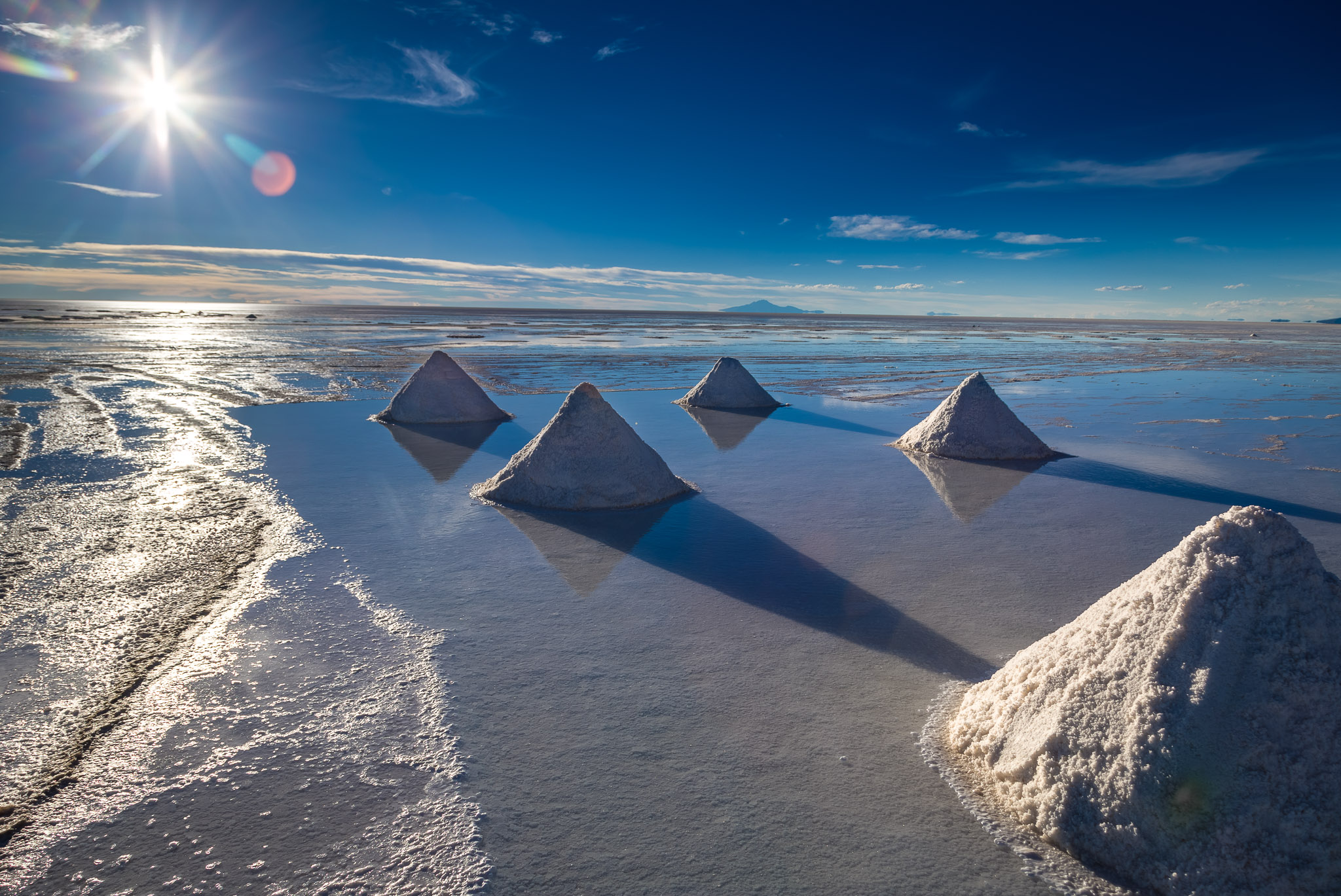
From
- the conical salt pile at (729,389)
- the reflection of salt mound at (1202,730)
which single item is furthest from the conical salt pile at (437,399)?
the reflection of salt mound at (1202,730)

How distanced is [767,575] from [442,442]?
5.93 meters

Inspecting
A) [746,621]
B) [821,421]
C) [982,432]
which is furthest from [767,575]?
[821,421]

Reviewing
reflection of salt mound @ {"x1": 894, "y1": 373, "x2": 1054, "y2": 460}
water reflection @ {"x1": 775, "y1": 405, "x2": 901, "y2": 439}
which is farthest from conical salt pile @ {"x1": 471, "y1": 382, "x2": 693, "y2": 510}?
water reflection @ {"x1": 775, "y1": 405, "x2": 901, "y2": 439}

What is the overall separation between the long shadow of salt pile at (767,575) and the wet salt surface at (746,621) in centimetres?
2

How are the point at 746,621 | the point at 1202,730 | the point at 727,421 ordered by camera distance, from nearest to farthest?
the point at 1202,730 < the point at 746,621 < the point at 727,421

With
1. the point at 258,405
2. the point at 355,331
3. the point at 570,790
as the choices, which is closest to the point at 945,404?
the point at 570,790

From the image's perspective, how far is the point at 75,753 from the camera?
2730mm

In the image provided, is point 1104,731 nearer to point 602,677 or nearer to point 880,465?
point 602,677

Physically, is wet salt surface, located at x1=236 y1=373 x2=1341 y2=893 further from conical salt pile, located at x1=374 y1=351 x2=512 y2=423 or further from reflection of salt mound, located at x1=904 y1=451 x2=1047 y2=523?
conical salt pile, located at x1=374 y1=351 x2=512 y2=423

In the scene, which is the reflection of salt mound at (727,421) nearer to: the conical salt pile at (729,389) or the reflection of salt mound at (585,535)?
the conical salt pile at (729,389)

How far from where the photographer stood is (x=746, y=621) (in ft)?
13.3

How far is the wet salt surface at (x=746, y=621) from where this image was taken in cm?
236

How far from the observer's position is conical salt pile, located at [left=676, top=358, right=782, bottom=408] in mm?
12648

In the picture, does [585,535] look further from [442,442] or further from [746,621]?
[442,442]
